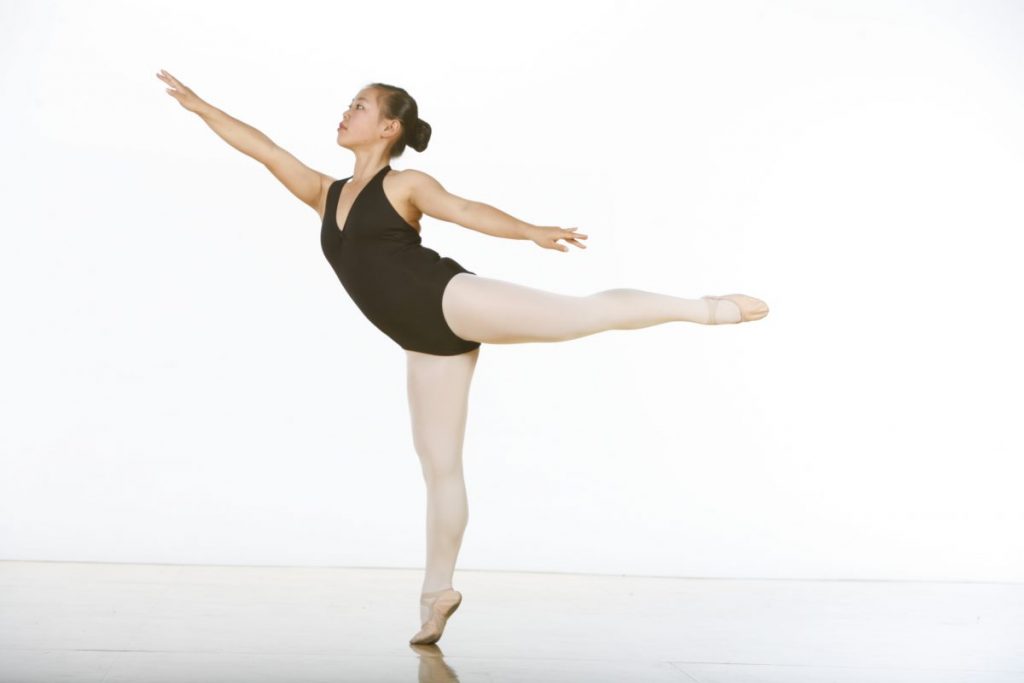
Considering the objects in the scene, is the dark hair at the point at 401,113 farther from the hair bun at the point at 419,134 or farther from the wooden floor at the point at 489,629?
the wooden floor at the point at 489,629

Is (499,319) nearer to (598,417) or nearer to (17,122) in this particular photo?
(598,417)

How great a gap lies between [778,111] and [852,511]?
1.82 m

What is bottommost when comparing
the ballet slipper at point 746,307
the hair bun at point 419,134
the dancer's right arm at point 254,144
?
the ballet slipper at point 746,307

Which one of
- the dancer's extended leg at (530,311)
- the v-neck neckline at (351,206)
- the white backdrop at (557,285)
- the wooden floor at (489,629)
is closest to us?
the wooden floor at (489,629)

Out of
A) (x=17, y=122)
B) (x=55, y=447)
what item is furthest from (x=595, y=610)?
(x=17, y=122)

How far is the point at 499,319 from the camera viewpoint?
2855 millimetres

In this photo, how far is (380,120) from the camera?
3.13 m

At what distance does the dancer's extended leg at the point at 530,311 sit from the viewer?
2.85m

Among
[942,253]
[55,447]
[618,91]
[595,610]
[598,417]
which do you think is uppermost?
[618,91]

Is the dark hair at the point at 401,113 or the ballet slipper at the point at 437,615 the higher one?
the dark hair at the point at 401,113

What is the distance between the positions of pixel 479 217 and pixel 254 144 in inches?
26.0

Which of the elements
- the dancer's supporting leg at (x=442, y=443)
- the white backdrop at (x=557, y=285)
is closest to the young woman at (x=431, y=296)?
the dancer's supporting leg at (x=442, y=443)

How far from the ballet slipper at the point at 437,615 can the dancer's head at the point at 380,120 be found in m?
1.17

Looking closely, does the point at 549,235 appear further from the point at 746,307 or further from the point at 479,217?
the point at 746,307
